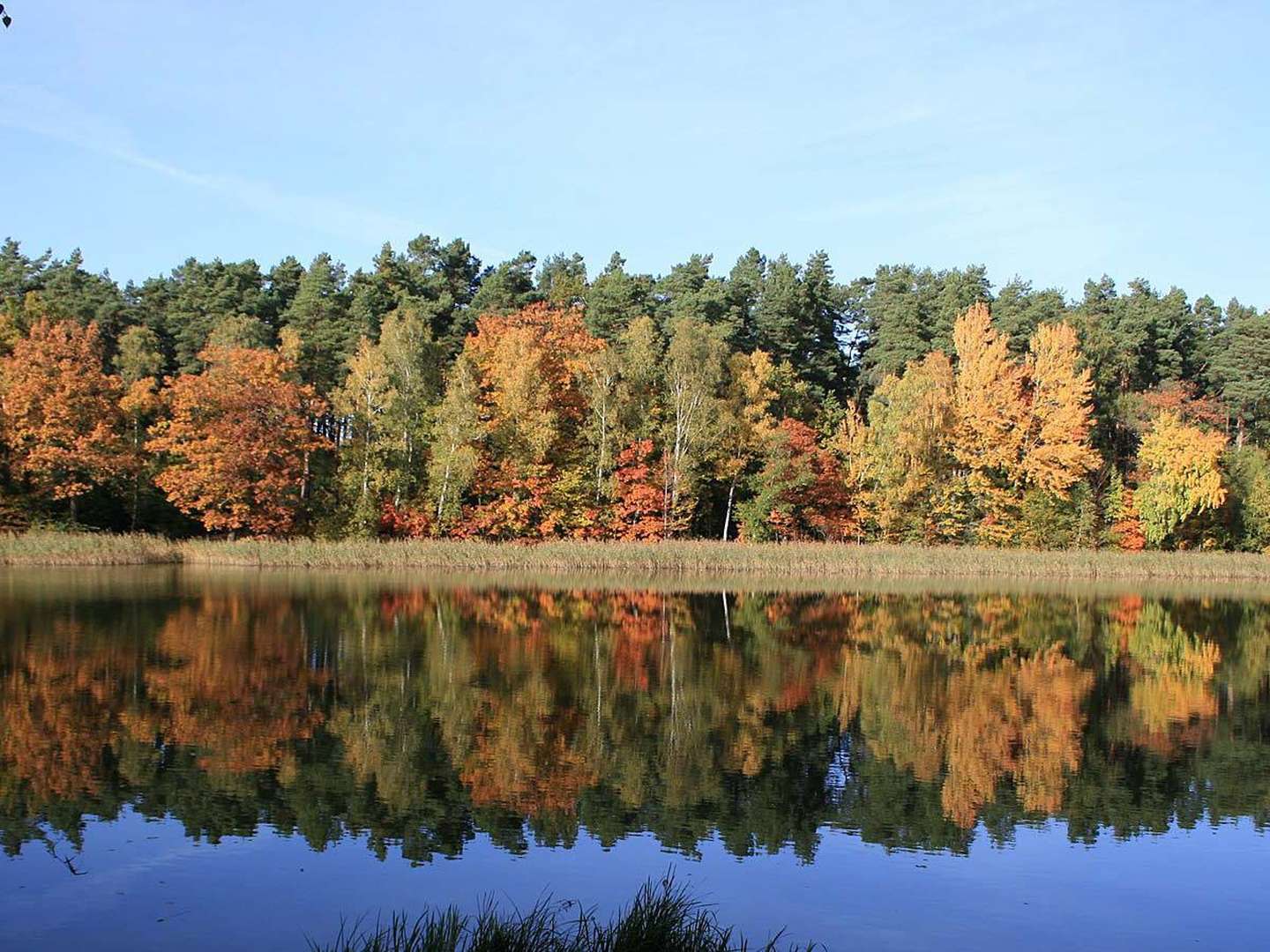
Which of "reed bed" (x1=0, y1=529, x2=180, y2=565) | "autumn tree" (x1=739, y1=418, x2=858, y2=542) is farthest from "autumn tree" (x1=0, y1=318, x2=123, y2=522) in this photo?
"autumn tree" (x1=739, y1=418, x2=858, y2=542)

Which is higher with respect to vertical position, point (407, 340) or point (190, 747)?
point (407, 340)

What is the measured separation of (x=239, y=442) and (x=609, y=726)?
3359 centimetres

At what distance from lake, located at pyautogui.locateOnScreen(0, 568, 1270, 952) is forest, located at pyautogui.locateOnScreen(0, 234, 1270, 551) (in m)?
22.3

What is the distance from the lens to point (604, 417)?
4916 cm

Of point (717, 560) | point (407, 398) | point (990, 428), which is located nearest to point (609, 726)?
point (717, 560)

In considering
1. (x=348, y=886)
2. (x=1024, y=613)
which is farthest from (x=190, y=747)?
(x=1024, y=613)

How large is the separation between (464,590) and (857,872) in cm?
2483

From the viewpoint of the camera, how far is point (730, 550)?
A: 140ft

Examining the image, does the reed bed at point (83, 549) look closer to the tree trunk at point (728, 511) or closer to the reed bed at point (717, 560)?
the reed bed at point (717, 560)

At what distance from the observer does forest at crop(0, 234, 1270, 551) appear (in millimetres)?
45781

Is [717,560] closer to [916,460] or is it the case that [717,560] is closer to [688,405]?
[688,405]

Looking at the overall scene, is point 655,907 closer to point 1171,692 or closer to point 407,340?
point 1171,692

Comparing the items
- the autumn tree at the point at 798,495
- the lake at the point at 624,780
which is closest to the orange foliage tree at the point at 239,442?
the autumn tree at the point at 798,495

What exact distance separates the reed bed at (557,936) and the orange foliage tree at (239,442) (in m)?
39.3
